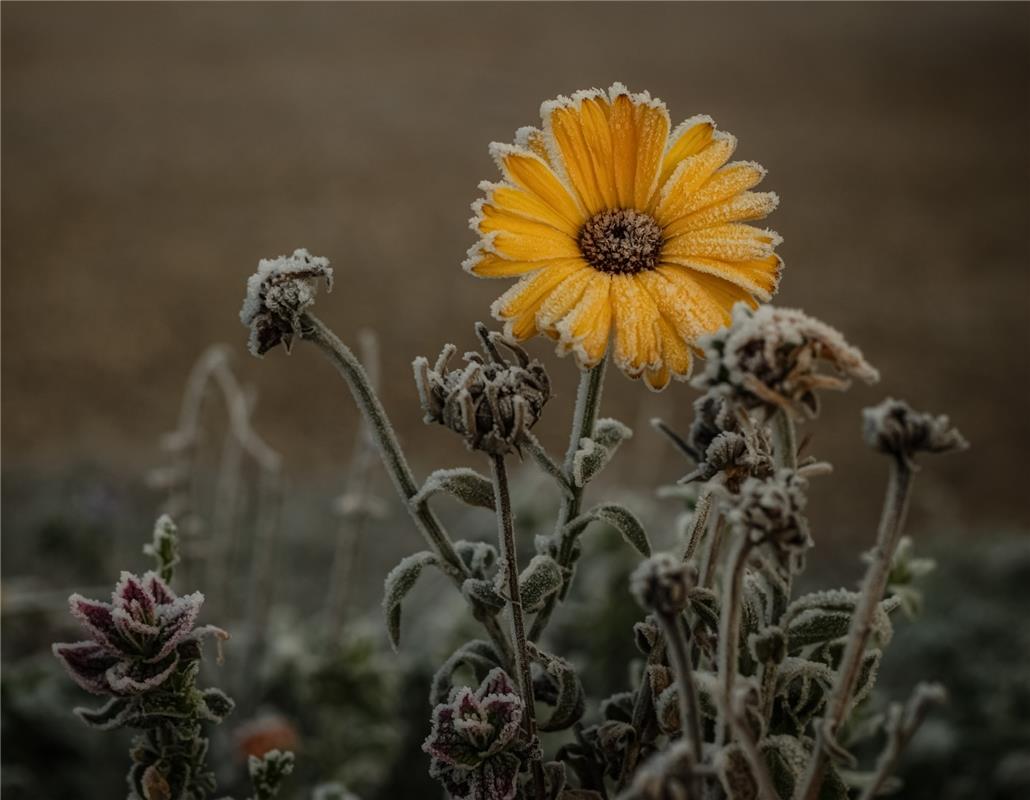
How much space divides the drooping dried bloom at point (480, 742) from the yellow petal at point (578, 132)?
6.7 inches

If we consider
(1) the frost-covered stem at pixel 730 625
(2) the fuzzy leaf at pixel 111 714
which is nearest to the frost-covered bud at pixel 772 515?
(1) the frost-covered stem at pixel 730 625

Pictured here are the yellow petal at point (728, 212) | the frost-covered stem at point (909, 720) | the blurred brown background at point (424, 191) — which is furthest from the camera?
the blurred brown background at point (424, 191)

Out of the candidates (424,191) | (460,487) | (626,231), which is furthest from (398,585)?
(424,191)

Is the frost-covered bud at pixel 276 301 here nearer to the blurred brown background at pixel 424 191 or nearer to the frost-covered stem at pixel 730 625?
the frost-covered stem at pixel 730 625

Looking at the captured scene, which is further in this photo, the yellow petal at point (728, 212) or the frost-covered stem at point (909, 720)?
the yellow petal at point (728, 212)

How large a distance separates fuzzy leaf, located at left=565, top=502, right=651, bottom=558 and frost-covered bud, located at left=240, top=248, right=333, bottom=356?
11 centimetres

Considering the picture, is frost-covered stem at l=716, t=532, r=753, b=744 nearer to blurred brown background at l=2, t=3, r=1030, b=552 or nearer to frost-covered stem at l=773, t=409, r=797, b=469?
frost-covered stem at l=773, t=409, r=797, b=469

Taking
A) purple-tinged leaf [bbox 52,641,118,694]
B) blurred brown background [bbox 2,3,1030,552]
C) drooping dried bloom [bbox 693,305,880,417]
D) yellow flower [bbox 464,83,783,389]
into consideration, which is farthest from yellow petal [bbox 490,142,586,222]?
blurred brown background [bbox 2,3,1030,552]

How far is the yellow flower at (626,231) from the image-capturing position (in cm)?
37

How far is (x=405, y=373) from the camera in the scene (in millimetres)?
1844

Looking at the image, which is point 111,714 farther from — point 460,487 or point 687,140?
point 687,140

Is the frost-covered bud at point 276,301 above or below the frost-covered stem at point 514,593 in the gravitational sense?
above

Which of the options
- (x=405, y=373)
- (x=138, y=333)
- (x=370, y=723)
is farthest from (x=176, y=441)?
(x=138, y=333)

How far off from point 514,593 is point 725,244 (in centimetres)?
13
